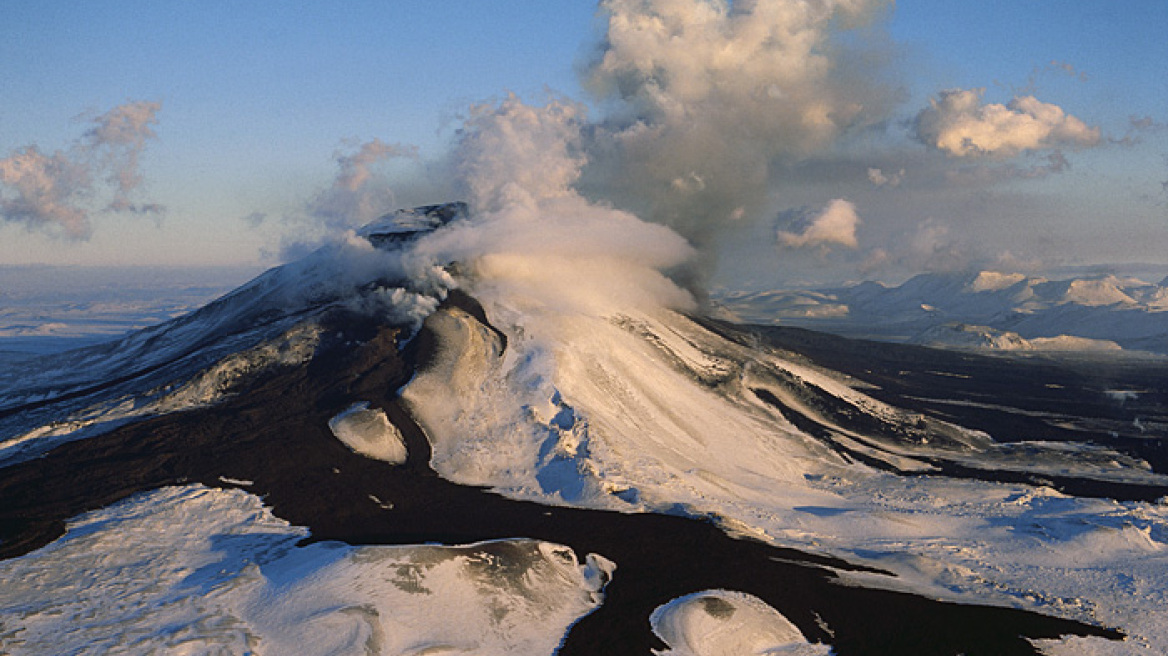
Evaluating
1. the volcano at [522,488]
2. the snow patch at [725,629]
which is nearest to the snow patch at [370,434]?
the volcano at [522,488]

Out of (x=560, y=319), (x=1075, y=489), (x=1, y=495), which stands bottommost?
(x=1, y=495)

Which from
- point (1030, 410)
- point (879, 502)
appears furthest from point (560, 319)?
point (1030, 410)

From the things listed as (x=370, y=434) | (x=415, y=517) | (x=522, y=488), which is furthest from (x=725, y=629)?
(x=370, y=434)

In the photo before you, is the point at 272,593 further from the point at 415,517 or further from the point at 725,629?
the point at 725,629

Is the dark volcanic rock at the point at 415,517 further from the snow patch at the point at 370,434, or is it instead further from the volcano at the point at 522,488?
the snow patch at the point at 370,434

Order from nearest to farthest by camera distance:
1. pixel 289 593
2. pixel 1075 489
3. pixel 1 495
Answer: pixel 289 593
pixel 1 495
pixel 1075 489

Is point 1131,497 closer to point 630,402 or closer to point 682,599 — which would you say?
point 630,402

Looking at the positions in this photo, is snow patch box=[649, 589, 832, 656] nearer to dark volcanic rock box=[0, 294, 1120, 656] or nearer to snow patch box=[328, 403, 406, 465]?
dark volcanic rock box=[0, 294, 1120, 656]

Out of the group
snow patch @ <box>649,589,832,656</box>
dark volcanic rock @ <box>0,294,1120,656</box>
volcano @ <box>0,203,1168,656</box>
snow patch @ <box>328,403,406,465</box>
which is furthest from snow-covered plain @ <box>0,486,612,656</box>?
snow patch @ <box>328,403,406,465</box>
